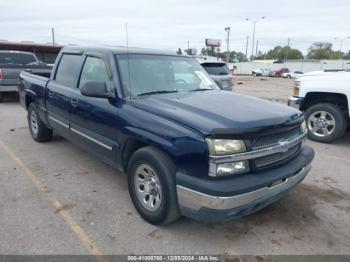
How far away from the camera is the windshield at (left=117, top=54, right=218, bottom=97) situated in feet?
12.1

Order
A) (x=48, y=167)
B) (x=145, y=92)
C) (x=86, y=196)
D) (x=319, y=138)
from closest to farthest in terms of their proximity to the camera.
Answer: (x=145, y=92), (x=86, y=196), (x=48, y=167), (x=319, y=138)

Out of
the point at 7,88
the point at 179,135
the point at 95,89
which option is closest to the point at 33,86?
the point at 95,89

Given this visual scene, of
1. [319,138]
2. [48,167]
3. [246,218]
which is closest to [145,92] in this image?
[246,218]

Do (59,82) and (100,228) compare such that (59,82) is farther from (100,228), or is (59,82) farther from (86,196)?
(100,228)

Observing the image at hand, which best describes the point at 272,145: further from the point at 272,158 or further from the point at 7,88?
the point at 7,88

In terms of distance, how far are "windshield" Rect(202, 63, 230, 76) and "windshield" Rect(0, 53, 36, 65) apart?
6644 millimetres

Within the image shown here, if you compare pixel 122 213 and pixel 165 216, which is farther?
pixel 122 213

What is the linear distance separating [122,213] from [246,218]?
1.38 meters

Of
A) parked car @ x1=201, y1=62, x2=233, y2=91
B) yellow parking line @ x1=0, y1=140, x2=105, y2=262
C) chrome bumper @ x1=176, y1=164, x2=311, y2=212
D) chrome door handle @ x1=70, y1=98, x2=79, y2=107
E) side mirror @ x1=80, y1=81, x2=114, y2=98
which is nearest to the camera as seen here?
chrome bumper @ x1=176, y1=164, x2=311, y2=212

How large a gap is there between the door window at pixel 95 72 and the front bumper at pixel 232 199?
169cm

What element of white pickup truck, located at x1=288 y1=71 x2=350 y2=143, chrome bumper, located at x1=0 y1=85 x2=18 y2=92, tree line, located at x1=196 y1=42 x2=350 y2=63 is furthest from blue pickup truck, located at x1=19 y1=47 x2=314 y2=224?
tree line, located at x1=196 y1=42 x2=350 y2=63

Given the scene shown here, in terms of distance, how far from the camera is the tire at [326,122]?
6.26 metres

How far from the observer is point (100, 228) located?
3.24m

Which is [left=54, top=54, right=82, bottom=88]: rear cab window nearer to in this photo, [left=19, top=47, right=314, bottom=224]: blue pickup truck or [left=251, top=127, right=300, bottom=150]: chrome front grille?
[left=19, top=47, right=314, bottom=224]: blue pickup truck
